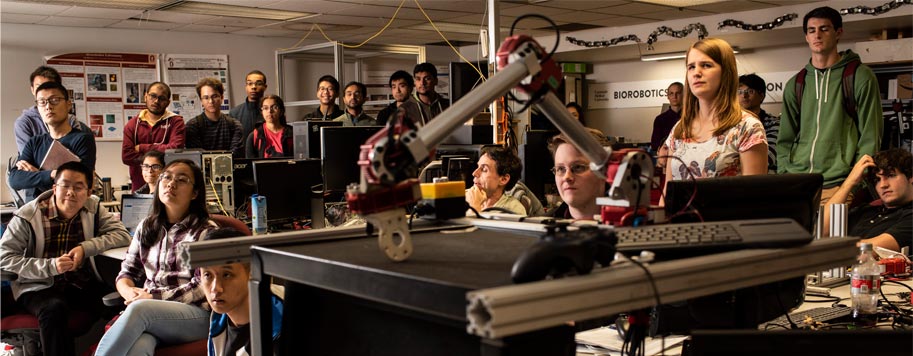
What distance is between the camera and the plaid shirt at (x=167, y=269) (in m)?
2.93

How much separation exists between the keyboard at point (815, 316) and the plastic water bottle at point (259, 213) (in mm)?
2321

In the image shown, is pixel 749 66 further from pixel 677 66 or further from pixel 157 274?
pixel 157 274

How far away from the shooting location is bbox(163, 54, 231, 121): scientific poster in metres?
9.23

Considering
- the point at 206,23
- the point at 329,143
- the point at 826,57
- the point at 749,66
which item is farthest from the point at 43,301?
the point at 749,66

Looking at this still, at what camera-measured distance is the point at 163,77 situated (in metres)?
9.18

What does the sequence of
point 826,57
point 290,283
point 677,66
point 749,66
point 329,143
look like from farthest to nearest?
point 677,66, point 749,66, point 329,143, point 826,57, point 290,283

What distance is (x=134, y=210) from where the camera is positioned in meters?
4.07

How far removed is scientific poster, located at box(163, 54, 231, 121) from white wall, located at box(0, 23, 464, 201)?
0.27 ft

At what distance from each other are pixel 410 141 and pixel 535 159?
262 centimetres

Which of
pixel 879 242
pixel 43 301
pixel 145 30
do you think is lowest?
pixel 43 301

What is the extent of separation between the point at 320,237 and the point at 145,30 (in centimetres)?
840

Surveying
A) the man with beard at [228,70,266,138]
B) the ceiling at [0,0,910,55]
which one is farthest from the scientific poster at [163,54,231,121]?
the man with beard at [228,70,266,138]

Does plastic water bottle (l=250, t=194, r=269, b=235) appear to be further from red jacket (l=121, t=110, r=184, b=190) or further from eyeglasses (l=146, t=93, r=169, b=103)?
eyeglasses (l=146, t=93, r=169, b=103)

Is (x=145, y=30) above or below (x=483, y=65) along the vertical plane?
above
